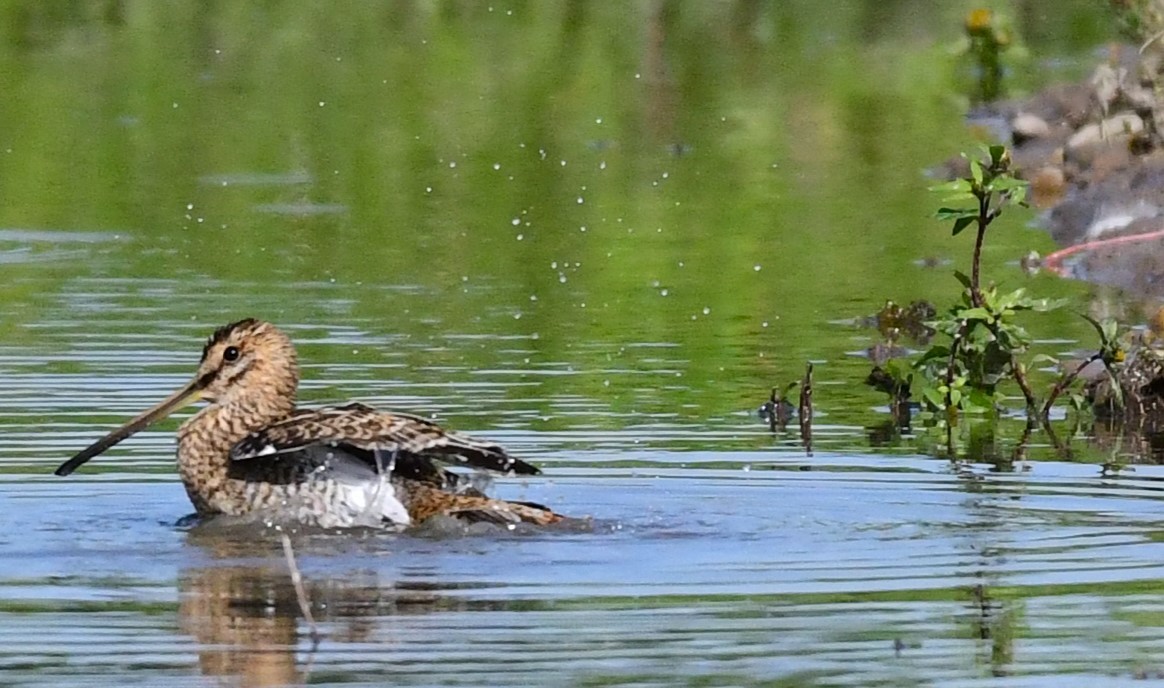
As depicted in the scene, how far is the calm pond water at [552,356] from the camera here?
7820 mm

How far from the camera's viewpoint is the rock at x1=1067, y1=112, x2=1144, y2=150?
18.9 meters

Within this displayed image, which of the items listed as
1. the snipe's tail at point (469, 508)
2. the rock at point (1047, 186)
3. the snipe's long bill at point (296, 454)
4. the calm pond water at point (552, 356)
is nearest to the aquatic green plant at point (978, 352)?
the calm pond water at point (552, 356)

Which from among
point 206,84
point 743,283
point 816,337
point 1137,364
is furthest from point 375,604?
point 206,84

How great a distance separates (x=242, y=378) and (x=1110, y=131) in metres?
9.64

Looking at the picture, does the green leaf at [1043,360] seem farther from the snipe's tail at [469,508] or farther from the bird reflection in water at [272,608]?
the bird reflection in water at [272,608]

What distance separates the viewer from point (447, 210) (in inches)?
747

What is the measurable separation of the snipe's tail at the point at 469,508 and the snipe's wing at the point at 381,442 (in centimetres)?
11

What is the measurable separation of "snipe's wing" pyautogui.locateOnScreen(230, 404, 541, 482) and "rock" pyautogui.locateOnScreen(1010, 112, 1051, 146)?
11901 millimetres

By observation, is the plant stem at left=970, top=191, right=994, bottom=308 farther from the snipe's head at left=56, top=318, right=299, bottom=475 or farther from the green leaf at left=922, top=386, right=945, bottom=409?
the snipe's head at left=56, top=318, right=299, bottom=475

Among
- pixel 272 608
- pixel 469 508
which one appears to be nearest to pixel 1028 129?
pixel 469 508

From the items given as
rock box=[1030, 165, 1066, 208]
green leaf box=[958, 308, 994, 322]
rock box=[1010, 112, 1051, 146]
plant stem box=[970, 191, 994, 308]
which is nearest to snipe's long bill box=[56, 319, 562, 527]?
green leaf box=[958, 308, 994, 322]

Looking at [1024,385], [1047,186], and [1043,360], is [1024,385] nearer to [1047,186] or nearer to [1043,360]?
[1043,360]

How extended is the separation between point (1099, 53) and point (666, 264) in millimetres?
13791

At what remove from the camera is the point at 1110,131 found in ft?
62.3
